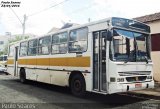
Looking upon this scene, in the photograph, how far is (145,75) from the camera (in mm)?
10750

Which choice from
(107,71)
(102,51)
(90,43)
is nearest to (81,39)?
(90,43)

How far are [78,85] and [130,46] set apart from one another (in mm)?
2903

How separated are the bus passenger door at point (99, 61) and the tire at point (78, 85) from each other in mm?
849

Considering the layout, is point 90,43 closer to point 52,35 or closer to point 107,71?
point 107,71

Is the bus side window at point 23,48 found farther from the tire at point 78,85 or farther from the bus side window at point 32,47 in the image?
the tire at point 78,85

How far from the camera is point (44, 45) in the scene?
14.9m

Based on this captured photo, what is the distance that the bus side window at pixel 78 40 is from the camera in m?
11.3

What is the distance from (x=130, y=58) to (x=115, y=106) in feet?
6.33

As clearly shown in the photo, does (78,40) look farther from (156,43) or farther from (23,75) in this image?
(23,75)

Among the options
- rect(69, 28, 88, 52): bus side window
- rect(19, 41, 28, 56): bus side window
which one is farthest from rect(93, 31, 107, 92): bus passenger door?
rect(19, 41, 28, 56): bus side window

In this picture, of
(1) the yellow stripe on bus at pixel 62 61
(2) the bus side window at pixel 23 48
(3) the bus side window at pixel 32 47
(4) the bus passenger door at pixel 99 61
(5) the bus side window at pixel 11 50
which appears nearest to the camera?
(4) the bus passenger door at pixel 99 61

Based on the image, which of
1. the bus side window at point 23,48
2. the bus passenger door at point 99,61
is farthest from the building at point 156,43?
the bus side window at point 23,48

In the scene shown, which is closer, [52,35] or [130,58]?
[130,58]

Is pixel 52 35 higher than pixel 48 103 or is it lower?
higher
